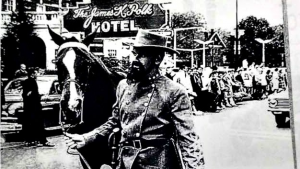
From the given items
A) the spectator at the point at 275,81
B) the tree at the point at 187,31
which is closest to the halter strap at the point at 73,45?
the tree at the point at 187,31

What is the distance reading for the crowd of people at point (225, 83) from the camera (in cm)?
168

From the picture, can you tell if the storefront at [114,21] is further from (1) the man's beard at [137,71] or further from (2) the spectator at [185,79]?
(2) the spectator at [185,79]

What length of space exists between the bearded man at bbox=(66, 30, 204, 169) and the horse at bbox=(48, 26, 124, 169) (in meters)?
0.04

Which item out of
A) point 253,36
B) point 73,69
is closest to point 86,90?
point 73,69

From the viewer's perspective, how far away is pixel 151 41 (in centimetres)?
169

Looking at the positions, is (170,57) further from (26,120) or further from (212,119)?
(26,120)

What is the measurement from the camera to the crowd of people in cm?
168

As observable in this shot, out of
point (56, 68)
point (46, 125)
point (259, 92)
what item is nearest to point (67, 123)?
point (46, 125)

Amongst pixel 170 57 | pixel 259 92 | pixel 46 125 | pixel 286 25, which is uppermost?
pixel 286 25

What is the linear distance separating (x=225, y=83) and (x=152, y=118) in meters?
0.31

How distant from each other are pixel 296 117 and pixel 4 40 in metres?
1.14

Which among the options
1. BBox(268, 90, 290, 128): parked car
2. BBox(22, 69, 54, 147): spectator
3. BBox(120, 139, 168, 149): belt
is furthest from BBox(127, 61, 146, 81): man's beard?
BBox(268, 90, 290, 128): parked car

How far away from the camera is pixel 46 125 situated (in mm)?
1731

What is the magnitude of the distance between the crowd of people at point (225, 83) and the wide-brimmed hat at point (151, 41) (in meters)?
0.08
